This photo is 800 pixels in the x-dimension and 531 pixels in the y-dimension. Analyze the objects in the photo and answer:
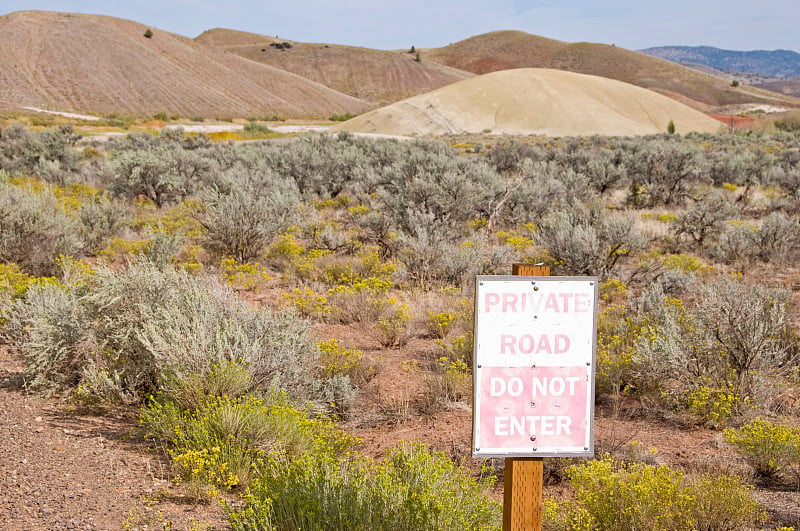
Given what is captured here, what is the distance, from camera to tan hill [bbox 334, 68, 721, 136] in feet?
154

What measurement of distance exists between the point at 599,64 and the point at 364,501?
160372mm

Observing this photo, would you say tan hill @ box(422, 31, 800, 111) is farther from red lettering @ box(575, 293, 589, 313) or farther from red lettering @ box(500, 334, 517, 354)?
red lettering @ box(500, 334, 517, 354)

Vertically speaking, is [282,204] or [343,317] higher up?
[282,204]

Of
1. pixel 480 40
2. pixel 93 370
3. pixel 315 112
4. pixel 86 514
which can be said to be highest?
pixel 480 40

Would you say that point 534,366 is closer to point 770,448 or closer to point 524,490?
point 524,490

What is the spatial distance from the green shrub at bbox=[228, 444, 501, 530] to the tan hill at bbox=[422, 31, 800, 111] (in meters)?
125

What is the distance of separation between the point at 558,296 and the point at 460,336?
14.2 ft

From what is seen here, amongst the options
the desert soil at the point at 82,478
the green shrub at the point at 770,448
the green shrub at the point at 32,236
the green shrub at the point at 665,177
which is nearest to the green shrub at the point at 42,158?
the green shrub at the point at 32,236

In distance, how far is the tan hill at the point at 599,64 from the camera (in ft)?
409

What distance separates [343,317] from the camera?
7.63 metres

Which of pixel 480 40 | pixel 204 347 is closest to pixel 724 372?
pixel 204 347

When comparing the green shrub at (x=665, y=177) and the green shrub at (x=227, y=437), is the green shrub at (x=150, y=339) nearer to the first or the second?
the green shrub at (x=227, y=437)

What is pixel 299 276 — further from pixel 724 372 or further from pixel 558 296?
pixel 558 296

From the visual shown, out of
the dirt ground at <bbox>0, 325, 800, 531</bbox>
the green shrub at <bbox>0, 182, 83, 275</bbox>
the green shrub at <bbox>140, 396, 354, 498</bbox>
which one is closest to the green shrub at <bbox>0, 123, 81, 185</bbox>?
the green shrub at <bbox>0, 182, 83, 275</bbox>
